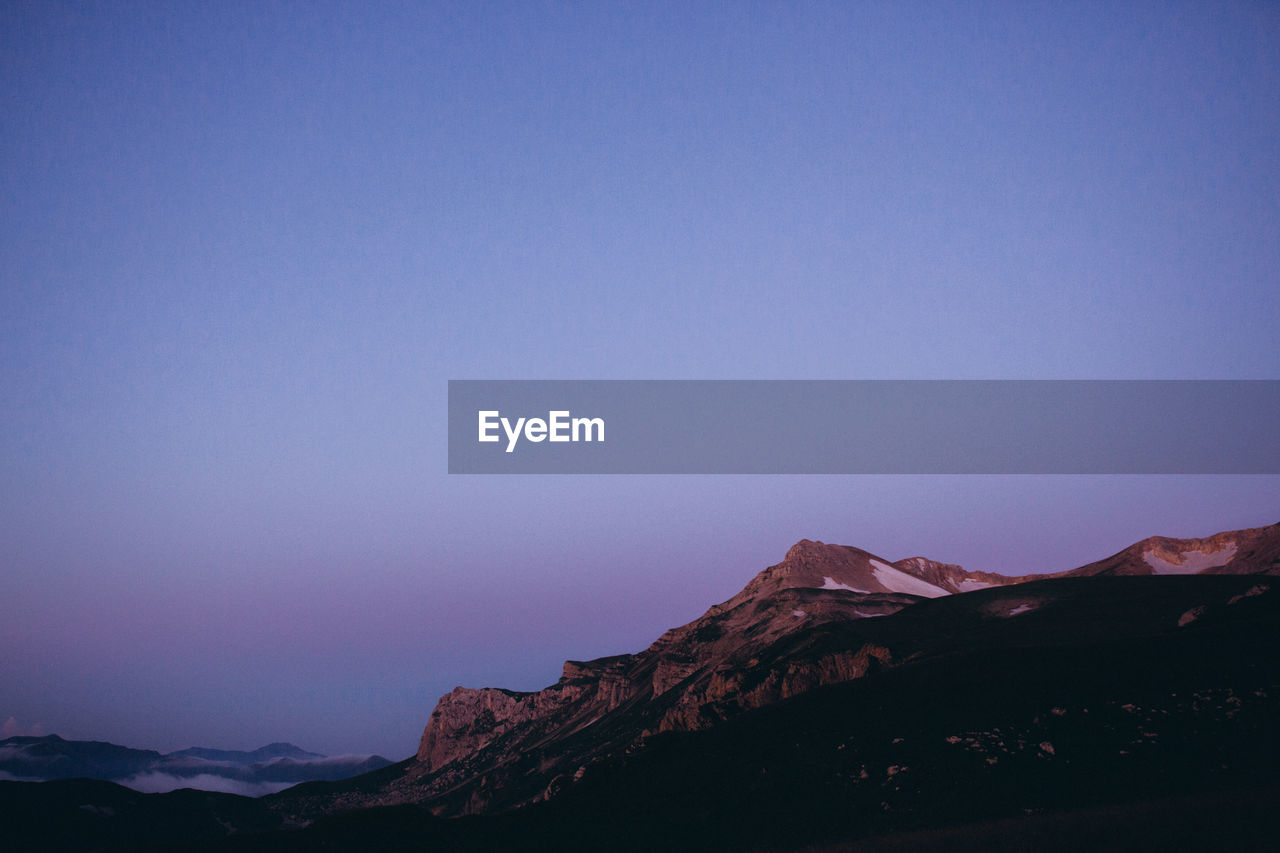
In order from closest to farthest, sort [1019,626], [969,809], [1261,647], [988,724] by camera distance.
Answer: [969,809] < [988,724] < [1261,647] < [1019,626]

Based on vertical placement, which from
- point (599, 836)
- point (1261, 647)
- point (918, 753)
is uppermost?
point (1261, 647)

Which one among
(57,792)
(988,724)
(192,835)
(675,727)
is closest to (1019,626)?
(675,727)

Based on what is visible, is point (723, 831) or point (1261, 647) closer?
point (723, 831)

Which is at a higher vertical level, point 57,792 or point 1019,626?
point 1019,626

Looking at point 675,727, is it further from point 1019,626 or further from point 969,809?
point 969,809

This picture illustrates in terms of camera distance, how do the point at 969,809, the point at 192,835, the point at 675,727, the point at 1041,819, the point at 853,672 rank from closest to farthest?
1. the point at 1041,819
2. the point at 969,809
3. the point at 853,672
4. the point at 675,727
5. the point at 192,835

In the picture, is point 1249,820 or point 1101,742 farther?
point 1101,742

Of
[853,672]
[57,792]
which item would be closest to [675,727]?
[853,672]

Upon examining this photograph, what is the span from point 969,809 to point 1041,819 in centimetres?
604

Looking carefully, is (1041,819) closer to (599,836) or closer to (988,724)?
(988,724)

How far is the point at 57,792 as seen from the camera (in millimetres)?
176375

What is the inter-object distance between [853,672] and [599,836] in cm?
5951

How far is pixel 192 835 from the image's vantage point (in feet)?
572

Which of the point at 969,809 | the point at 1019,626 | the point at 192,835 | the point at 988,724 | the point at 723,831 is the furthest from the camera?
the point at 192,835
